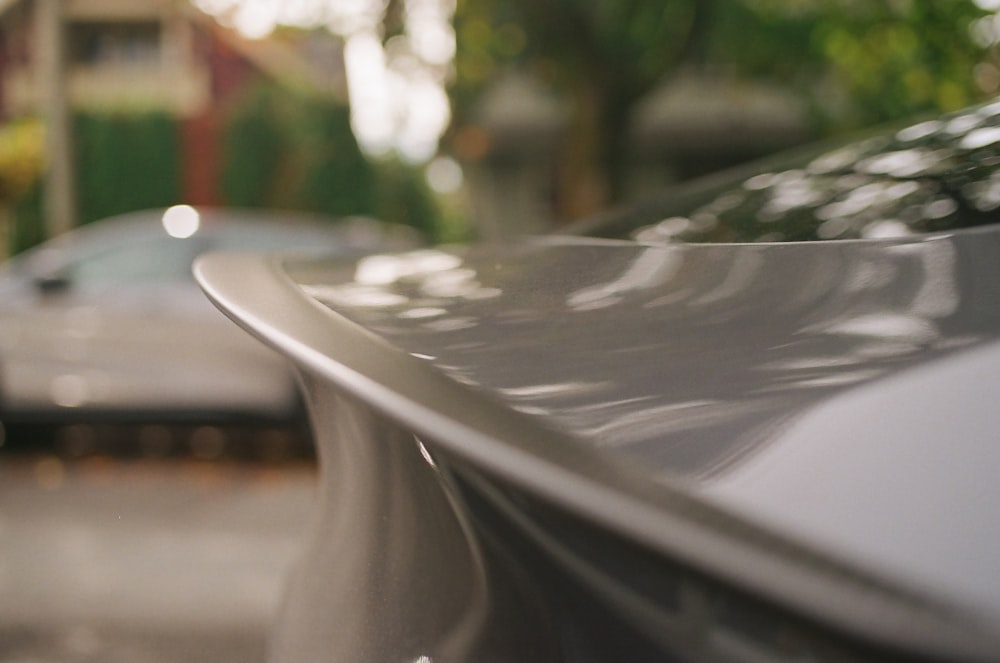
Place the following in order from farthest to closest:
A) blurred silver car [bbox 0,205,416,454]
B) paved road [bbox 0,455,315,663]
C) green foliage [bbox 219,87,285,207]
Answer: green foliage [bbox 219,87,285,207]
blurred silver car [bbox 0,205,416,454]
paved road [bbox 0,455,315,663]

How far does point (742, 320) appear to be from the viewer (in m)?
1.36

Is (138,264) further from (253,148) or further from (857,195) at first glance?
(253,148)

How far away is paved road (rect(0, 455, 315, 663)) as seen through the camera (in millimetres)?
4055

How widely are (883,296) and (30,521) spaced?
5.27 meters

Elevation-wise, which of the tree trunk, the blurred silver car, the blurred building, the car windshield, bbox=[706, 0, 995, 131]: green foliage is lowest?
the blurred silver car

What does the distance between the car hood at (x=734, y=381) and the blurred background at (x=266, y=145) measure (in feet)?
8.89

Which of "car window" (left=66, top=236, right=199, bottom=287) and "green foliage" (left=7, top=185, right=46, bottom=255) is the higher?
"green foliage" (left=7, top=185, right=46, bottom=255)

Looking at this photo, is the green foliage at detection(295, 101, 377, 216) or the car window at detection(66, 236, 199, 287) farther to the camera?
the green foliage at detection(295, 101, 377, 216)

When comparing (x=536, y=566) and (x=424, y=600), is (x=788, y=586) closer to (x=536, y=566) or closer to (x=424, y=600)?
(x=536, y=566)

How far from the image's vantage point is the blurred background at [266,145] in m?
4.95

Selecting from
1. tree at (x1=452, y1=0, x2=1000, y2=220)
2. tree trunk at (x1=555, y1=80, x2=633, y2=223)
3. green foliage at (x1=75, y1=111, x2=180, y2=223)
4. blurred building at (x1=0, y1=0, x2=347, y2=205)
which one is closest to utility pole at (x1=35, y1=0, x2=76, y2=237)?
tree at (x1=452, y1=0, x2=1000, y2=220)

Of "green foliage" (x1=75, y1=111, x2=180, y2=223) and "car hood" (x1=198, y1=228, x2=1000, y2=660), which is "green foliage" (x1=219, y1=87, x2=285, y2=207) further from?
"car hood" (x1=198, y1=228, x2=1000, y2=660)

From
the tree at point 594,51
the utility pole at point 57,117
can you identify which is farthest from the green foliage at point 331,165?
the utility pole at point 57,117

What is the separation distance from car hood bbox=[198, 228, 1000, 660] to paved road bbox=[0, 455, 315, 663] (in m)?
2.66
